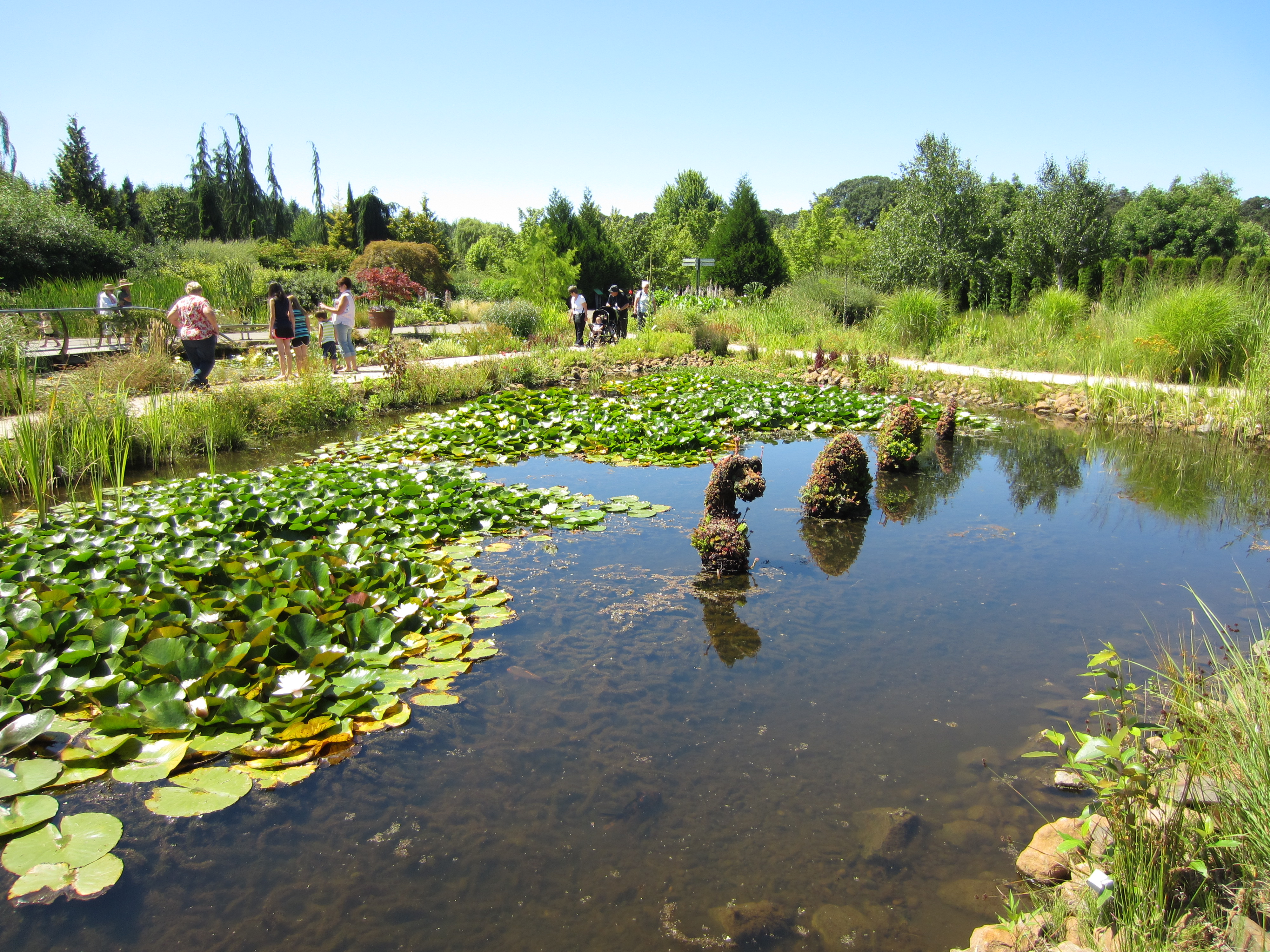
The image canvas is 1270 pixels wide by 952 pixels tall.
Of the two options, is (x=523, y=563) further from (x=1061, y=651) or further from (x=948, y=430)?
(x=948, y=430)

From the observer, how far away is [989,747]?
3049 mm

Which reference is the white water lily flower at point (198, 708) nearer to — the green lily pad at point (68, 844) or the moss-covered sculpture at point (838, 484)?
the green lily pad at point (68, 844)

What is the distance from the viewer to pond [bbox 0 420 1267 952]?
2260 millimetres

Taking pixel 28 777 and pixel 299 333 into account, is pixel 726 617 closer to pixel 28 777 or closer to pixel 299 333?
pixel 28 777

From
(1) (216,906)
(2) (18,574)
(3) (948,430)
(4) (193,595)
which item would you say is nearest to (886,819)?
(1) (216,906)

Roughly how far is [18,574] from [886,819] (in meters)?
4.37

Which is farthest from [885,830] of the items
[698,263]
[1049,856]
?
[698,263]

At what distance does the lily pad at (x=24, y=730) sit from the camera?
2.74 meters

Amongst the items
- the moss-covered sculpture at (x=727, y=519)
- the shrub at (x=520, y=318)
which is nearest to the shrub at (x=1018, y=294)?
the shrub at (x=520, y=318)

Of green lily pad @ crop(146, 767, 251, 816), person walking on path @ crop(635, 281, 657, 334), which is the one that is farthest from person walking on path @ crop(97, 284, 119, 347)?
green lily pad @ crop(146, 767, 251, 816)

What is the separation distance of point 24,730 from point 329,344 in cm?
1294

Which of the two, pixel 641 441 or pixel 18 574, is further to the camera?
pixel 641 441

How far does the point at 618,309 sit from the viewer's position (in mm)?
18703

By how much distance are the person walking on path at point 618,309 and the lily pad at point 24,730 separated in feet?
50.6
